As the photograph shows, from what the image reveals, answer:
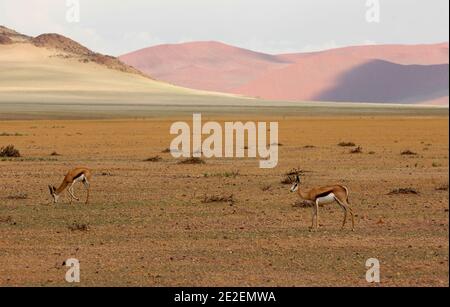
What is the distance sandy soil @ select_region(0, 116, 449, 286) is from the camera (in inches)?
421

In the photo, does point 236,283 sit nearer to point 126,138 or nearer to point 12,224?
point 12,224

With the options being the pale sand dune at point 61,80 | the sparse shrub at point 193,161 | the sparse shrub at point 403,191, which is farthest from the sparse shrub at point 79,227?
the pale sand dune at point 61,80

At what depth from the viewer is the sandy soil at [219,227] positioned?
1069cm

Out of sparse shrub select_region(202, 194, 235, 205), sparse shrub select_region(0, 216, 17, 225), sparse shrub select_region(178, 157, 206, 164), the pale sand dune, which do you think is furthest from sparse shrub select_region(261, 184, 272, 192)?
the pale sand dune

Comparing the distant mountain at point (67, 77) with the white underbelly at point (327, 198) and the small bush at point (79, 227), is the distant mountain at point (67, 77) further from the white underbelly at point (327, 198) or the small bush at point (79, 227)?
the white underbelly at point (327, 198)

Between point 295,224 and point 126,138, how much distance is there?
2966cm

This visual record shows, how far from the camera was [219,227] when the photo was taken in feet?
47.0

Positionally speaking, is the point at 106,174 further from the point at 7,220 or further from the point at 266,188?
the point at 7,220

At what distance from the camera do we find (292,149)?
34844 mm

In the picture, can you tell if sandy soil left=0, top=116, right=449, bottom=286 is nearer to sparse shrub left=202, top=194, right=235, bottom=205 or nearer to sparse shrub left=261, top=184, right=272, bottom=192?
sparse shrub left=261, top=184, right=272, bottom=192

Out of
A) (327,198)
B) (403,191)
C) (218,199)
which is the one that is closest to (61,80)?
(403,191)
